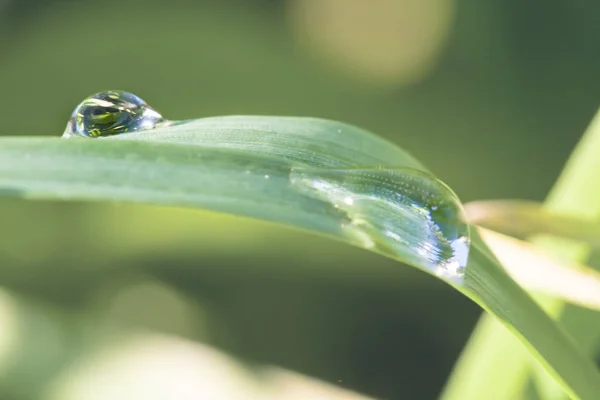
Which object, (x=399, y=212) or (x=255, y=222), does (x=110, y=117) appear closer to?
(x=399, y=212)

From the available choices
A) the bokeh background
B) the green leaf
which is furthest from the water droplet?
the bokeh background

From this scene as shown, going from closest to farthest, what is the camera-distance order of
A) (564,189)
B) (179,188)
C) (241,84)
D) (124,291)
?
(179,188), (564,189), (124,291), (241,84)

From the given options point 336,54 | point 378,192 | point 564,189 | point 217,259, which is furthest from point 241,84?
point 378,192

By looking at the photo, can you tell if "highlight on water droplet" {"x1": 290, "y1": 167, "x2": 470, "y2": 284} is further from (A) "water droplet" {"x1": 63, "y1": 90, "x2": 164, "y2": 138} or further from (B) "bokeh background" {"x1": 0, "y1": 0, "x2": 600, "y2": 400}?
(B) "bokeh background" {"x1": 0, "y1": 0, "x2": 600, "y2": 400}

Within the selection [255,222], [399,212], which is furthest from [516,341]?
[255,222]

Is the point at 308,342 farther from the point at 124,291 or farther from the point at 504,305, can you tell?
the point at 504,305

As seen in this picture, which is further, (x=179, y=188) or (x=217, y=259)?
(x=217, y=259)

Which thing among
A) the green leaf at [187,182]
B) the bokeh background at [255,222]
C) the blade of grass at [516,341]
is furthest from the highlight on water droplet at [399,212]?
the bokeh background at [255,222]
